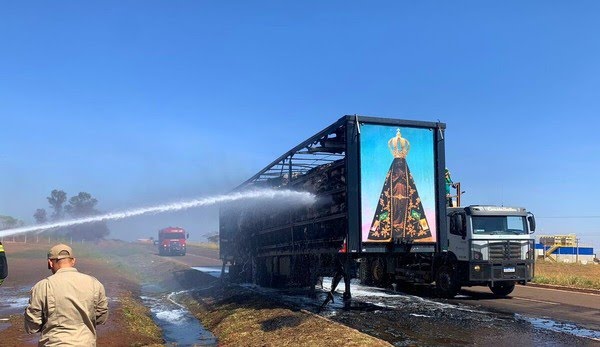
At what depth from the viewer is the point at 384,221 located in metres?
11.8

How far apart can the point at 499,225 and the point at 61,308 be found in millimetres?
14602

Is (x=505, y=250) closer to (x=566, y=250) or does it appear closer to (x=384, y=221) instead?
(x=384, y=221)

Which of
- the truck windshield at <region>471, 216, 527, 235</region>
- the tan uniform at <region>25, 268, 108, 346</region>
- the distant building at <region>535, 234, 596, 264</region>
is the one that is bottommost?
the distant building at <region>535, 234, 596, 264</region>

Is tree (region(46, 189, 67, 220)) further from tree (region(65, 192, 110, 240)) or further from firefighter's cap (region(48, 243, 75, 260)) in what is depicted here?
firefighter's cap (region(48, 243, 75, 260))

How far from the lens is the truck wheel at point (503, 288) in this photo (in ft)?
54.0

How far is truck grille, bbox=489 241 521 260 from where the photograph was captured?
15.8 metres

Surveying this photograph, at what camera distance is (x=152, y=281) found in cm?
3009

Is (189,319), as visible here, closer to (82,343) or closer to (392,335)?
(392,335)

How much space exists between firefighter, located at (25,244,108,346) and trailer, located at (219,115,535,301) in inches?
302

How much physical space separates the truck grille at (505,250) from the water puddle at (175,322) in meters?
8.95

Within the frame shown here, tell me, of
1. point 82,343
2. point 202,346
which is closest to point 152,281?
point 202,346

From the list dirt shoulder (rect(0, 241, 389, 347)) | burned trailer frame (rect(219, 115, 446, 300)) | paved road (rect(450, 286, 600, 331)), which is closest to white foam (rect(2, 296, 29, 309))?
dirt shoulder (rect(0, 241, 389, 347))

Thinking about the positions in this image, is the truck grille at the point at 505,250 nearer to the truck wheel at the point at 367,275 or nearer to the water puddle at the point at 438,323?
the water puddle at the point at 438,323

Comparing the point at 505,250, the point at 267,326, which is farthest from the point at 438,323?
the point at 505,250
